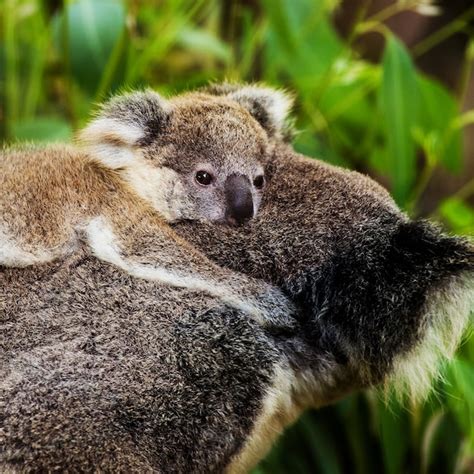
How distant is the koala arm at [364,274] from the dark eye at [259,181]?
0.55ft

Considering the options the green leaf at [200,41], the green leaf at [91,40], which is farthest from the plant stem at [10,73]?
the green leaf at [200,41]

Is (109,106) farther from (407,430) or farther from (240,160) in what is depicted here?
(407,430)

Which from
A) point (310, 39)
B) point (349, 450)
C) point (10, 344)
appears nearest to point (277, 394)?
point (10, 344)

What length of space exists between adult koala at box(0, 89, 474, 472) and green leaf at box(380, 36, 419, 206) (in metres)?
1.04

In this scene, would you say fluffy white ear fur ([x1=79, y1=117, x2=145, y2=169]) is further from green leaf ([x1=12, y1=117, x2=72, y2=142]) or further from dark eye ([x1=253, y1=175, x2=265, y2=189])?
green leaf ([x1=12, y1=117, x2=72, y2=142])

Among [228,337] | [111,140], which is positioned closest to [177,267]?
[228,337]

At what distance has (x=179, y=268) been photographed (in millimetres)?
1893

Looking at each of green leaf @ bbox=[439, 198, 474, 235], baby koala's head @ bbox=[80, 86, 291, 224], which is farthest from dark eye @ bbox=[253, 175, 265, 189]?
green leaf @ bbox=[439, 198, 474, 235]

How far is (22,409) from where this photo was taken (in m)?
1.70

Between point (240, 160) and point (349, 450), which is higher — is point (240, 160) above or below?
above

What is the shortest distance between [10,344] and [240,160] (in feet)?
2.84

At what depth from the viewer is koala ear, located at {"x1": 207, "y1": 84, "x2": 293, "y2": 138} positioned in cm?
247

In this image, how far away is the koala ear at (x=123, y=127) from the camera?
88.1 inches

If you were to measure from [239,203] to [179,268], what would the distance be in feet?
0.95
